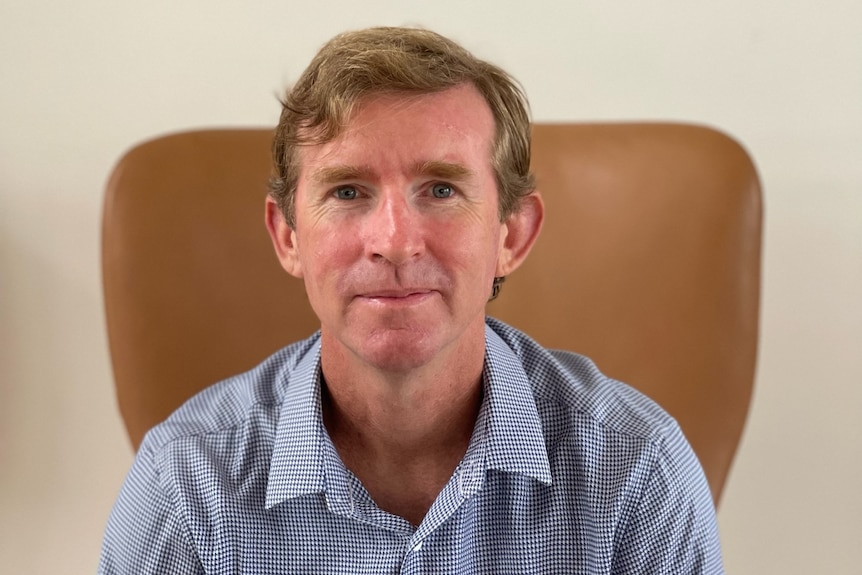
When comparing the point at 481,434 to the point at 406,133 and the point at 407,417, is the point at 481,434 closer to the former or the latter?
the point at 407,417

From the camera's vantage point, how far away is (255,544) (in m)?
1.09

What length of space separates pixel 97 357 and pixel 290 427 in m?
0.77

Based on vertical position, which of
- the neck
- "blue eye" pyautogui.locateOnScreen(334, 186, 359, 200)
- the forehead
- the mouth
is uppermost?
the forehead

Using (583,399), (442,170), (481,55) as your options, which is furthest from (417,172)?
(481,55)

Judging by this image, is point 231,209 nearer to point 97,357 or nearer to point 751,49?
point 97,357

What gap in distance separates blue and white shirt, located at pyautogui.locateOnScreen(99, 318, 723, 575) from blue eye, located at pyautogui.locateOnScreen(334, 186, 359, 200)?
22cm

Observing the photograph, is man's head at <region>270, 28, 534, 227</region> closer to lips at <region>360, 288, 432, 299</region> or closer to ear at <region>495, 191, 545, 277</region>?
ear at <region>495, 191, 545, 277</region>

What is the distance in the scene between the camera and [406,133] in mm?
1014

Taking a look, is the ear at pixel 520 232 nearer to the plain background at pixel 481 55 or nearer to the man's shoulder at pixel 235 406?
the man's shoulder at pixel 235 406

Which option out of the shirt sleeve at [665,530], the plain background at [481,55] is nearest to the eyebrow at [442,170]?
the shirt sleeve at [665,530]

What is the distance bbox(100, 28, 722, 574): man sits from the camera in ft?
3.34

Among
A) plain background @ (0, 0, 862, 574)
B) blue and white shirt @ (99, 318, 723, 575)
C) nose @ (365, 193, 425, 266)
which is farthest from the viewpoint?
plain background @ (0, 0, 862, 574)

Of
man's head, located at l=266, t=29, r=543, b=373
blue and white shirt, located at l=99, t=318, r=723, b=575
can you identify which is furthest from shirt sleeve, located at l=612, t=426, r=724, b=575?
man's head, located at l=266, t=29, r=543, b=373

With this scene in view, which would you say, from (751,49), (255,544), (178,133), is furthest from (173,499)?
(751,49)
